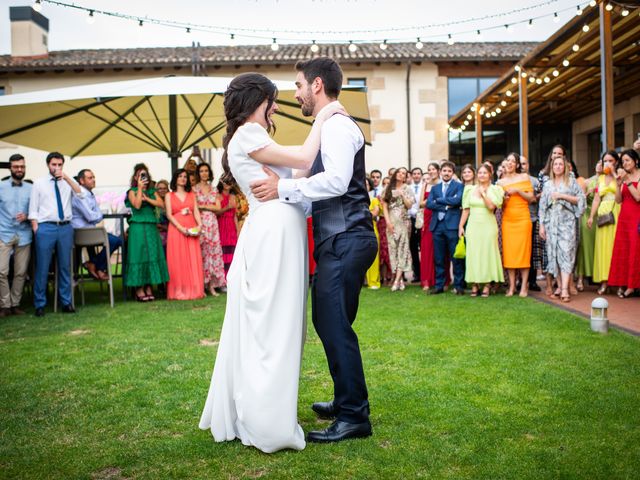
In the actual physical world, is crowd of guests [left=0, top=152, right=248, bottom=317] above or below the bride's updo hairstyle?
below

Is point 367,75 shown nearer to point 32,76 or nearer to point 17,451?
point 32,76

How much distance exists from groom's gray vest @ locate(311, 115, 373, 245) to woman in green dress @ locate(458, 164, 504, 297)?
607 cm

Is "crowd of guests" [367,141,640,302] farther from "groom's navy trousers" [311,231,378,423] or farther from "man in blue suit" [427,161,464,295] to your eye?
"groom's navy trousers" [311,231,378,423]

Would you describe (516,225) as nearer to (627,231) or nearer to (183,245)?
(627,231)

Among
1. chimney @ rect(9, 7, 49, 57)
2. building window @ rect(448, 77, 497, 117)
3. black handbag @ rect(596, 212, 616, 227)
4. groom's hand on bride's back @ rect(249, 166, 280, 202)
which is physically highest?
chimney @ rect(9, 7, 49, 57)

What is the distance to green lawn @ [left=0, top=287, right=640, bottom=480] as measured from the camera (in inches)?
Result: 115

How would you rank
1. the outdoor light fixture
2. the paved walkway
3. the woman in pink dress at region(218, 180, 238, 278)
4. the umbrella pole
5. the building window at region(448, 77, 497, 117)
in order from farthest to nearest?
the building window at region(448, 77, 497, 117) → the woman in pink dress at region(218, 180, 238, 278) → the umbrella pole → the paved walkway → the outdoor light fixture

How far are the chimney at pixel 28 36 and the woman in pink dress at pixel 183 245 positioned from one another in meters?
16.2

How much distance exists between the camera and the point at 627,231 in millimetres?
8133

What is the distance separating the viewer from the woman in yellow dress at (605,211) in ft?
28.4

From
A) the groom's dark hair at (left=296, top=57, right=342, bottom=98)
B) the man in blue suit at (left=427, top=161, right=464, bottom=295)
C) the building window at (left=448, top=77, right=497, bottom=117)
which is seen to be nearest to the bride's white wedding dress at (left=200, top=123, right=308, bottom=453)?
the groom's dark hair at (left=296, top=57, right=342, bottom=98)

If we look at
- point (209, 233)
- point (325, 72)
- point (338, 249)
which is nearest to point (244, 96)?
point (325, 72)

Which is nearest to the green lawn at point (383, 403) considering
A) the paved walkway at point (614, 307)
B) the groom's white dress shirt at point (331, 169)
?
the paved walkway at point (614, 307)

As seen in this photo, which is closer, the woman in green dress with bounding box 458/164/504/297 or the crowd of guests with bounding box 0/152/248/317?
the crowd of guests with bounding box 0/152/248/317
